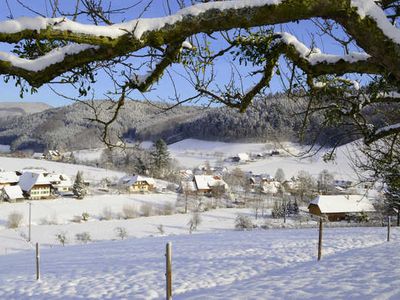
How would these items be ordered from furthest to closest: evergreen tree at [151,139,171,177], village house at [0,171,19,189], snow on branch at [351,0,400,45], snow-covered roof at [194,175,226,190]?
1. evergreen tree at [151,139,171,177]
2. snow-covered roof at [194,175,226,190]
3. village house at [0,171,19,189]
4. snow on branch at [351,0,400,45]

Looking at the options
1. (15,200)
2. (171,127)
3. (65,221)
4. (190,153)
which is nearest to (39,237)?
(65,221)

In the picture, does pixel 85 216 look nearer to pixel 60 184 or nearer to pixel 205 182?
pixel 60 184

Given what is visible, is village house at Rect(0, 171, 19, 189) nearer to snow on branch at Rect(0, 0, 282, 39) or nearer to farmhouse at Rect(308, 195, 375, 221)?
farmhouse at Rect(308, 195, 375, 221)

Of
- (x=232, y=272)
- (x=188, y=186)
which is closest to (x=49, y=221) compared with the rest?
(x=188, y=186)

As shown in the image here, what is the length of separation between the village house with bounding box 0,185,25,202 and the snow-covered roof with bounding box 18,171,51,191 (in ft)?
8.78

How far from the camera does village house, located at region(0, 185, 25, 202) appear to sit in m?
49.9

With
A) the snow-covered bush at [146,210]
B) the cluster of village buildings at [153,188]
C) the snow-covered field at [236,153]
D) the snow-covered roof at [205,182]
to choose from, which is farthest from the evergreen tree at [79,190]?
the snow-covered field at [236,153]

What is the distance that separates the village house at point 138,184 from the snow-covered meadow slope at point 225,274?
47.9 m

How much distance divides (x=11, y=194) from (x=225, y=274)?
48.8m

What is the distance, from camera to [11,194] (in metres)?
50.2

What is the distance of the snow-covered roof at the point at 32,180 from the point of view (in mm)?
54331

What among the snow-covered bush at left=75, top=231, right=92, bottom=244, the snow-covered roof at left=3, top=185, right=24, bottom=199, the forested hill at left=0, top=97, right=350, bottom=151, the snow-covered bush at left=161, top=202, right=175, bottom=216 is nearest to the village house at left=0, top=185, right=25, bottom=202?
the snow-covered roof at left=3, top=185, right=24, bottom=199

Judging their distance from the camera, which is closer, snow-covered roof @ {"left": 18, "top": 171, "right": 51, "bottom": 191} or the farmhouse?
the farmhouse

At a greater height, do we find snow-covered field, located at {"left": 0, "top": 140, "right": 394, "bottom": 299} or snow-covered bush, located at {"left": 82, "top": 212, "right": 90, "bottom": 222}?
snow-covered field, located at {"left": 0, "top": 140, "right": 394, "bottom": 299}
